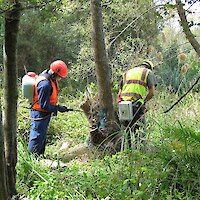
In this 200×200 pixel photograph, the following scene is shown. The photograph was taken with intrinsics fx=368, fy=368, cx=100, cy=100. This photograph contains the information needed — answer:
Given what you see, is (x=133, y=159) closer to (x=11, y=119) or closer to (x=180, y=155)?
(x=180, y=155)

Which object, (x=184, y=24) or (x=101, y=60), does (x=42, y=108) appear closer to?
(x=101, y=60)

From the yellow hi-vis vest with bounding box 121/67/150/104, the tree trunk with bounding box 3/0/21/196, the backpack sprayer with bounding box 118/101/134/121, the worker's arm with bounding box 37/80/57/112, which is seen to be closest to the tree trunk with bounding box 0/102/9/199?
the tree trunk with bounding box 3/0/21/196

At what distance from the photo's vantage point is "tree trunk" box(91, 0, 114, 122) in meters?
5.78

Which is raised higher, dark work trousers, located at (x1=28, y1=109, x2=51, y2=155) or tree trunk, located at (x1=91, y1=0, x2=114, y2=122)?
tree trunk, located at (x1=91, y1=0, x2=114, y2=122)

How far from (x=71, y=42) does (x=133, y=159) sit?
12665 mm

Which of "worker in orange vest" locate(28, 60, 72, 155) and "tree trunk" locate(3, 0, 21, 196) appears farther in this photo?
"worker in orange vest" locate(28, 60, 72, 155)

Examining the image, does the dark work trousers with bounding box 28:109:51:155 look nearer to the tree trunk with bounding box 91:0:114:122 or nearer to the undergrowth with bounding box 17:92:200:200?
the tree trunk with bounding box 91:0:114:122

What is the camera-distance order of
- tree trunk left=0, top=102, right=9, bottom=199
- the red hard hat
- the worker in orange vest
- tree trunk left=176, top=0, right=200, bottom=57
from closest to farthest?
tree trunk left=176, top=0, right=200, bottom=57
tree trunk left=0, top=102, right=9, bottom=199
the worker in orange vest
the red hard hat

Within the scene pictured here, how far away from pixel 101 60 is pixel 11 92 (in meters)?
2.67

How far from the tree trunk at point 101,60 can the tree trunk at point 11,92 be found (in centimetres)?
261

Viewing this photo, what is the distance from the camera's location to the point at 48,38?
15172 mm

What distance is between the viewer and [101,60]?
19.4 feet

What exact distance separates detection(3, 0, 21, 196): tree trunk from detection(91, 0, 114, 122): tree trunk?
2612 millimetres

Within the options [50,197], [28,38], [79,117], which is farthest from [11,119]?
[28,38]
